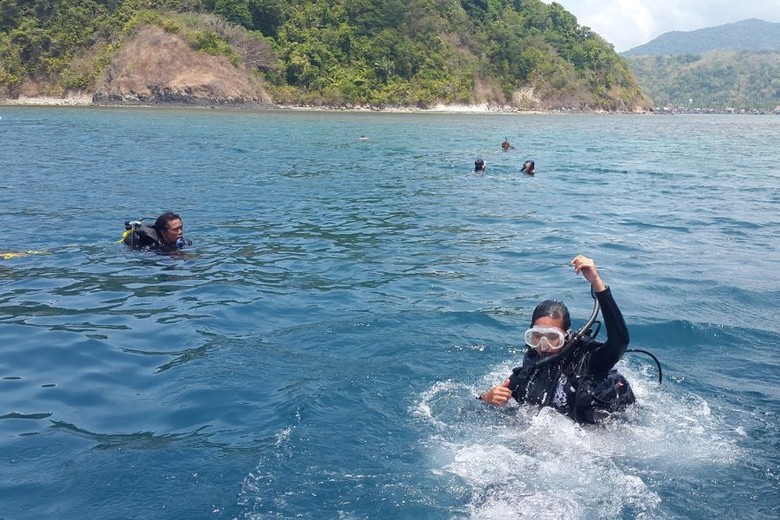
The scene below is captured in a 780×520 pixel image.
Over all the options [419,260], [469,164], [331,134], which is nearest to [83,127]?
[331,134]

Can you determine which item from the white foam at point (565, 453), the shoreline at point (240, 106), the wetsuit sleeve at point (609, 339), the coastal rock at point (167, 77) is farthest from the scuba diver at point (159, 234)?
the coastal rock at point (167, 77)

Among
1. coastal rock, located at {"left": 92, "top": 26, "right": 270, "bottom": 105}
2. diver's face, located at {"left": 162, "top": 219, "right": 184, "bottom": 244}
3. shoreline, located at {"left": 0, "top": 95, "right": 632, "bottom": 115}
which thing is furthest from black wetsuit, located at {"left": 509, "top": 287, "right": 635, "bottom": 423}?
coastal rock, located at {"left": 92, "top": 26, "right": 270, "bottom": 105}

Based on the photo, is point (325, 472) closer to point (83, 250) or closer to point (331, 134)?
point (83, 250)

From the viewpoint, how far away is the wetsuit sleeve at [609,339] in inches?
205

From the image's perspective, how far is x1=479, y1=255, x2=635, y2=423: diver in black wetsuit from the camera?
5.50 meters

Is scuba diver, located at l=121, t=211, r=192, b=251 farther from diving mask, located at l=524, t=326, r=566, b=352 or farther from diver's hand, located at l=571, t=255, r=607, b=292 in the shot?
diver's hand, located at l=571, t=255, r=607, b=292

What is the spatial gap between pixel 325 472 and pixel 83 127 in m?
40.5

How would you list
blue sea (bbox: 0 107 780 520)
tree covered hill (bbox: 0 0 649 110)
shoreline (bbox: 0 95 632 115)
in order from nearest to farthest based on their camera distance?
blue sea (bbox: 0 107 780 520) < shoreline (bbox: 0 95 632 115) < tree covered hill (bbox: 0 0 649 110)

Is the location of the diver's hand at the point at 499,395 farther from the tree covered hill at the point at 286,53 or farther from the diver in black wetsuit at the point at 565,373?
the tree covered hill at the point at 286,53

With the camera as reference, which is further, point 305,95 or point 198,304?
point 305,95

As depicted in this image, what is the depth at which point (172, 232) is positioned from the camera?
444 inches

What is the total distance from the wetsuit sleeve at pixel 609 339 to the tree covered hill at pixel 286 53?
7516 centimetres

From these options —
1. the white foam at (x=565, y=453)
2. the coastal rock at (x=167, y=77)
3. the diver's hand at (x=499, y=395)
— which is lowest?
the white foam at (x=565, y=453)

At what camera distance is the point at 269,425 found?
19.5 ft
